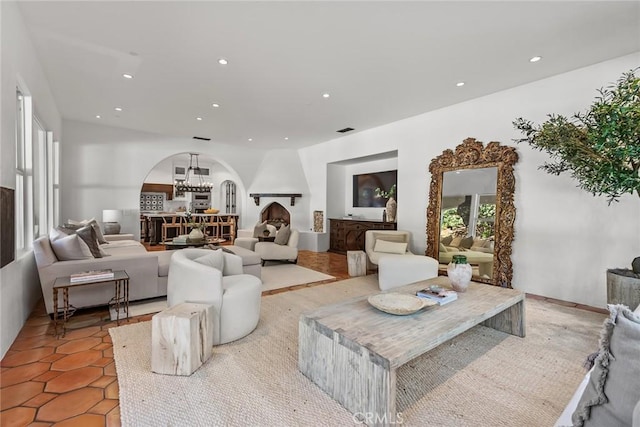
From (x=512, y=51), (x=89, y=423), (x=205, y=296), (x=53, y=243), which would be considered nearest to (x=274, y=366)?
(x=205, y=296)

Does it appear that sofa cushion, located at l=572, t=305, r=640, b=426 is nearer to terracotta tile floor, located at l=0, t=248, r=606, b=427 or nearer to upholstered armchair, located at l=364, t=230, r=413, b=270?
terracotta tile floor, located at l=0, t=248, r=606, b=427

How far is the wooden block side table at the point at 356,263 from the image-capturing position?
191 inches

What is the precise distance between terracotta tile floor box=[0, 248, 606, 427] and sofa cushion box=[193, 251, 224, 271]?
3.06ft

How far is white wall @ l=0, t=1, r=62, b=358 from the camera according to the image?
219cm

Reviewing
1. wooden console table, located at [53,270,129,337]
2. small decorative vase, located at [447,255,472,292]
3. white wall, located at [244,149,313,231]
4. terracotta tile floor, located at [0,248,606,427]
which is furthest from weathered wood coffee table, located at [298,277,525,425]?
white wall, located at [244,149,313,231]

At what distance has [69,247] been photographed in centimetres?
307

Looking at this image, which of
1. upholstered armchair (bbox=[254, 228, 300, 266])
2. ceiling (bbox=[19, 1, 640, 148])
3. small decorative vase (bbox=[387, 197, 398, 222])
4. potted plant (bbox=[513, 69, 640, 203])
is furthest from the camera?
small decorative vase (bbox=[387, 197, 398, 222])

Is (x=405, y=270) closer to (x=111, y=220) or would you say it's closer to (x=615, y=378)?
(x=615, y=378)

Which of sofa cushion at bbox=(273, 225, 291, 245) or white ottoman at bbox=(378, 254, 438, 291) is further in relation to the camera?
sofa cushion at bbox=(273, 225, 291, 245)

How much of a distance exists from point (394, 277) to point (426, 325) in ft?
6.92

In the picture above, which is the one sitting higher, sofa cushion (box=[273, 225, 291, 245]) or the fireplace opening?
the fireplace opening

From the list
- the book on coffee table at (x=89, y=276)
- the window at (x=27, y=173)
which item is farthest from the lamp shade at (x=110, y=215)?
the book on coffee table at (x=89, y=276)

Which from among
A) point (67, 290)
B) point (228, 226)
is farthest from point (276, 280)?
point (228, 226)

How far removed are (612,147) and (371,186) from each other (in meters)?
5.02
